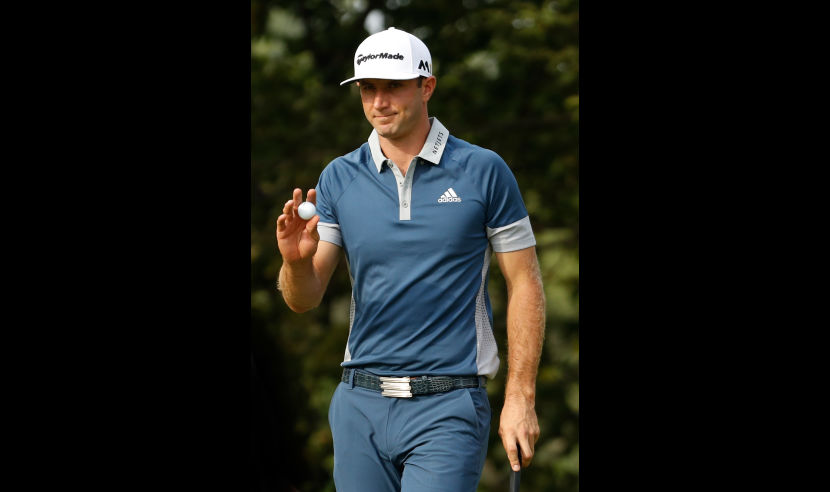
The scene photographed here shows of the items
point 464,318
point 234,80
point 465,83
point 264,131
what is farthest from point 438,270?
point 264,131

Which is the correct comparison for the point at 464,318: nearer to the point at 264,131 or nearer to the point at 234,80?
the point at 234,80

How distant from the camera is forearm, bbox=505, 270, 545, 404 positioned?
13.6ft

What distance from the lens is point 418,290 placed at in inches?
162

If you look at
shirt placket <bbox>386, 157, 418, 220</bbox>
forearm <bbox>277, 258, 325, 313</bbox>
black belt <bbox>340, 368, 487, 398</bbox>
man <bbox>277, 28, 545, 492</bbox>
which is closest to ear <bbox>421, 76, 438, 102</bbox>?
man <bbox>277, 28, 545, 492</bbox>

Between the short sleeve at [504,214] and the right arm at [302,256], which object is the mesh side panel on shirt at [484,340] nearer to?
the short sleeve at [504,214]

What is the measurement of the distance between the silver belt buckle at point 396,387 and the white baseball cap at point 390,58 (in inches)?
47.1

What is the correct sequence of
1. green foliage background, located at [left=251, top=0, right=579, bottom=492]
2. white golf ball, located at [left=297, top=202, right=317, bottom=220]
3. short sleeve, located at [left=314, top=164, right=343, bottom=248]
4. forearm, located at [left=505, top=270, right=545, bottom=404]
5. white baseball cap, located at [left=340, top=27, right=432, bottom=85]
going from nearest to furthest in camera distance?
white golf ball, located at [left=297, top=202, right=317, bottom=220] → white baseball cap, located at [left=340, top=27, right=432, bottom=85] → forearm, located at [left=505, top=270, right=545, bottom=404] → short sleeve, located at [left=314, top=164, right=343, bottom=248] → green foliage background, located at [left=251, top=0, right=579, bottom=492]

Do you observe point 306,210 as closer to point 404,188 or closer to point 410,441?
point 404,188

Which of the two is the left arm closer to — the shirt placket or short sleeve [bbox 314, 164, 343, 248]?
the shirt placket

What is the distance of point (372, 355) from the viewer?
4148 mm

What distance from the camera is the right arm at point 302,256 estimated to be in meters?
3.97

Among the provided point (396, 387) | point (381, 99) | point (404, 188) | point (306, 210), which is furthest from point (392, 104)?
point (396, 387)

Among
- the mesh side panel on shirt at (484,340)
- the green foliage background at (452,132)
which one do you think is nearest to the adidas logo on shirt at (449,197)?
the mesh side panel on shirt at (484,340)

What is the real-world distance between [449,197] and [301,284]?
2.30 feet
